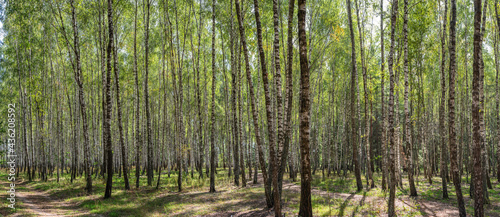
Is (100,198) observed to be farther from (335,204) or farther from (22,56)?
(22,56)

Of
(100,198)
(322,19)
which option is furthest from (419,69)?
(100,198)

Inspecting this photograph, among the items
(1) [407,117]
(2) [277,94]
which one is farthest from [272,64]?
(2) [277,94]

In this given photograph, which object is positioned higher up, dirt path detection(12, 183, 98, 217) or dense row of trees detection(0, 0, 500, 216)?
dense row of trees detection(0, 0, 500, 216)

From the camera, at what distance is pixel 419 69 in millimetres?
18062

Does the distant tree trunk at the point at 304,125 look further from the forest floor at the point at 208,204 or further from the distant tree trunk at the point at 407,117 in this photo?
the distant tree trunk at the point at 407,117

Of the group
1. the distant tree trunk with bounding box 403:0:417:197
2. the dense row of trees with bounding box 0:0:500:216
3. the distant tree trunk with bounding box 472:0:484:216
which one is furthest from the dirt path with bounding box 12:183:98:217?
the distant tree trunk with bounding box 403:0:417:197


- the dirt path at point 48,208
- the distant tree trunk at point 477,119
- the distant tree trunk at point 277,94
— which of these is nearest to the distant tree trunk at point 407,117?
the distant tree trunk at point 477,119

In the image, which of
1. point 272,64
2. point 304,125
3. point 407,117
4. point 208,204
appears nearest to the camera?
point 304,125

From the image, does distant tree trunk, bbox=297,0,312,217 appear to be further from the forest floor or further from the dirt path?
the dirt path

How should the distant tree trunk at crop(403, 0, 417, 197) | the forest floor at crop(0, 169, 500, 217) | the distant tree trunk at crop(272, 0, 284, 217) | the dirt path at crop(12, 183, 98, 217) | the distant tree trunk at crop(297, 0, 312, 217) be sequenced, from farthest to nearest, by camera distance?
the distant tree trunk at crop(403, 0, 417, 197) < the forest floor at crop(0, 169, 500, 217) < the dirt path at crop(12, 183, 98, 217) < the distant tree trunk at crop(272, 0, 284, 217) < the distant tree trunk at crop(297, 0, 312, 217)

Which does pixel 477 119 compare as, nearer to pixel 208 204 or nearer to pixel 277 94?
pixel 277 94

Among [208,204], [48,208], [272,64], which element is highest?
[272,64]

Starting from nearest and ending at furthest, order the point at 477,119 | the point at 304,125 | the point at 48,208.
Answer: the point at 304,125, the point at 477,119, the point at 48,208

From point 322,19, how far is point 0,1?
67.7 feet
